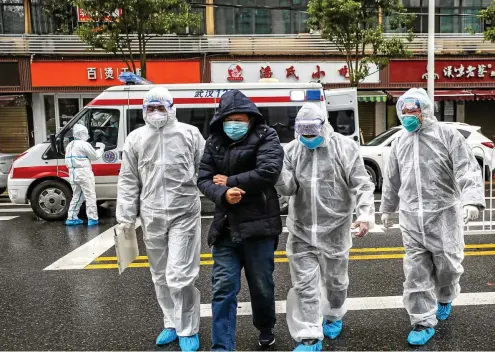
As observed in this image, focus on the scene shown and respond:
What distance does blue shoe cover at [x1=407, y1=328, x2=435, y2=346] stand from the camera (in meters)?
3.80

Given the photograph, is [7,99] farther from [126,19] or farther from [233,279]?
[233,279]

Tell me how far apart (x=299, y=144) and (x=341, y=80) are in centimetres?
1497

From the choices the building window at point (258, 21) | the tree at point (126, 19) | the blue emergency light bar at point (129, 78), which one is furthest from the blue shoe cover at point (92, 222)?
the building window at point (258, 21)

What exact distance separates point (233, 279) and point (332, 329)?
3.19ft

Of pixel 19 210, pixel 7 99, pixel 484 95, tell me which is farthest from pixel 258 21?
pixel 19 210

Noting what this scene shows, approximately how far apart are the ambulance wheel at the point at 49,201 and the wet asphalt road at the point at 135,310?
2.22 metres

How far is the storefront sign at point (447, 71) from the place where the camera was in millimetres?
18359

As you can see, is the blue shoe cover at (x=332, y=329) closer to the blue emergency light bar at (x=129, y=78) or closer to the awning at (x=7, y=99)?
the blue emergency light bar at (x=129, y=78)

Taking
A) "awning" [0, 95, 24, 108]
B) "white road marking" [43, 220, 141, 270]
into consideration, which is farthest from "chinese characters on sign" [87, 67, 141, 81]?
"white road marking" [43, 220, 141, 270]

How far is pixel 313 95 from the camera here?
9.62 metres

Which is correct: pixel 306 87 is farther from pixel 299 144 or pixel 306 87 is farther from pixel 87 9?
pixel 87 9

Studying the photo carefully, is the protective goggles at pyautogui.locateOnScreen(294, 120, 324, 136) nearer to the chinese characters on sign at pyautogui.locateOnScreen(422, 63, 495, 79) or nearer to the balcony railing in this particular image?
the balcony railing

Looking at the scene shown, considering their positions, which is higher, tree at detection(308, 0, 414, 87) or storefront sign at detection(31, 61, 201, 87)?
tree at detection(308, 0, 414, 87)

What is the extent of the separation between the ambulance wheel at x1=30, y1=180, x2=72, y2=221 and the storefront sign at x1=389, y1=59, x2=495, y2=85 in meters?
12.7
